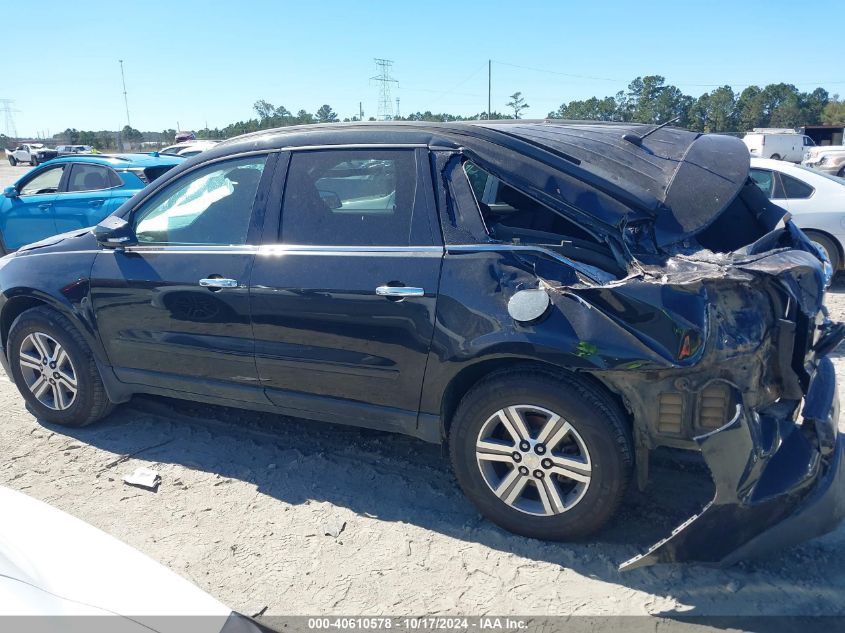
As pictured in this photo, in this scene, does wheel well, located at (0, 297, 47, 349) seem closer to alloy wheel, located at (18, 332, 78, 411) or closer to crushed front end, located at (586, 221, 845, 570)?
alloy wheel, located at (18, 332, 78, 411)

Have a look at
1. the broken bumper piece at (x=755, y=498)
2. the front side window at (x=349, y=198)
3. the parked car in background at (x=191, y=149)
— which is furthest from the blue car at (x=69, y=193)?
the broken bumper piece at (x=755, y=498)

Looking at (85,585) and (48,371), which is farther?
(48,371)

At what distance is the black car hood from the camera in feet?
10.2

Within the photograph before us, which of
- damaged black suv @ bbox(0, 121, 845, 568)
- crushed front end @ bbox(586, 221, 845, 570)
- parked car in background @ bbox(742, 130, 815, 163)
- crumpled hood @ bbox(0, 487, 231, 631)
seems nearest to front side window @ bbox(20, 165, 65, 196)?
damaged black suv @ bbox(0, 121, 845, 568)

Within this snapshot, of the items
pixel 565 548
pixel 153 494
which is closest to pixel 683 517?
pixel 565 548

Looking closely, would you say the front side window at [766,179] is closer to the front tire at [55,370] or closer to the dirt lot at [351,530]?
the dirt lot at [351,530]

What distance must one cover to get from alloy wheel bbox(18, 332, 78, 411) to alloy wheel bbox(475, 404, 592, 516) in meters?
2.93

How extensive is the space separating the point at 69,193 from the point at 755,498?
9.35 m

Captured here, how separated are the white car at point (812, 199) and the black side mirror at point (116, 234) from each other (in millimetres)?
7057

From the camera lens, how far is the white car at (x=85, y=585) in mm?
1790

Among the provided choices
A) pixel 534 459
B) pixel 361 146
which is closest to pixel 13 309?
pixel 361 146

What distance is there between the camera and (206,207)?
4.08m

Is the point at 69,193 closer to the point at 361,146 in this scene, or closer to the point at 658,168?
the point at 361,146

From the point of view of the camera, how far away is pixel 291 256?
12.0ft
